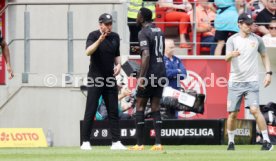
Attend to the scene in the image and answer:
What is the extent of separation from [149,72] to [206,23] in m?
6.39

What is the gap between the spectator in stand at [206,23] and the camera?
81.1 ft

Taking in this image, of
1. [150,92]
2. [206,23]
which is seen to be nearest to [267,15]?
Result: [206,23]

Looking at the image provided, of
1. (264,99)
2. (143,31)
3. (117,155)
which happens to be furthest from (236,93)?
(264,99)

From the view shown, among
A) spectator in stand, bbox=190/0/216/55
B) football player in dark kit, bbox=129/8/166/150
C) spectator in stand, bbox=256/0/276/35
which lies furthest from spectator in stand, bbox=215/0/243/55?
football player in dark kit, bbox=129/8/166/150

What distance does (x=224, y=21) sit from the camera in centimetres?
2419

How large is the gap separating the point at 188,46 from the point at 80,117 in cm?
283

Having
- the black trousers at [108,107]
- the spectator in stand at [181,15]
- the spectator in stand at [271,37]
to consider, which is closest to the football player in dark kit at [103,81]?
the black trousers at [108,107]

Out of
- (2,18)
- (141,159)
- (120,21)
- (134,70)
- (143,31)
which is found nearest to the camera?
(141,159)

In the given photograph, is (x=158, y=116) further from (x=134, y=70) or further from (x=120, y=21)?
(x=120, y=21)

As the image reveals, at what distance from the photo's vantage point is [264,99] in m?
24.5

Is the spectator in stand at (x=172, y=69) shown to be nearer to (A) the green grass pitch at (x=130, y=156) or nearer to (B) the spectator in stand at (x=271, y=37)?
(B) the spectator in stand at (x=271, y=37)

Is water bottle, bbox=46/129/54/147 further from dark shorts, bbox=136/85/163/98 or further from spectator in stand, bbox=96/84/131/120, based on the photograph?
dark shorts, bbox=136/85/163/98

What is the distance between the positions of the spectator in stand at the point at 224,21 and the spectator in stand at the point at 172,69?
188 centimetres

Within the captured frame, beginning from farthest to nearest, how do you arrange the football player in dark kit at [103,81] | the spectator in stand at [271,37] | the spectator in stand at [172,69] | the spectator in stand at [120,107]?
the spectator in stand at [271,37] → the spectator in stand at [172,69] → the spectator in stand at [120,107] → the football player in dark kit at [103,81]
